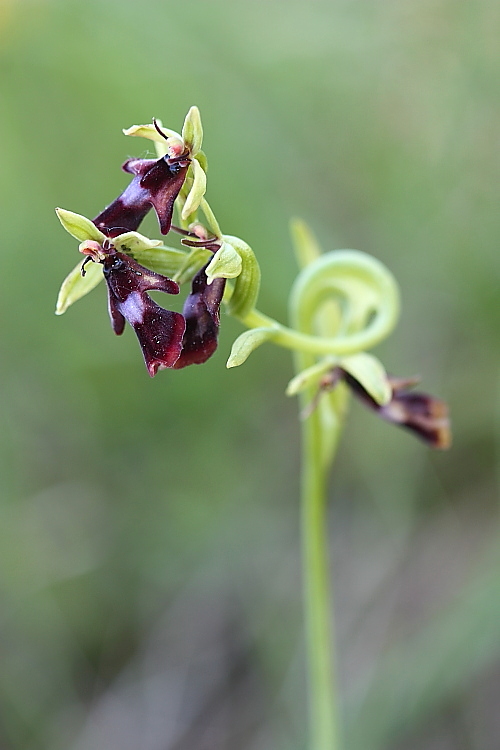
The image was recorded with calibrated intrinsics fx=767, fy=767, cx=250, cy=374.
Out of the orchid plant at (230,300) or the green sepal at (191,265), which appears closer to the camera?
the orchid plant at (230,300)

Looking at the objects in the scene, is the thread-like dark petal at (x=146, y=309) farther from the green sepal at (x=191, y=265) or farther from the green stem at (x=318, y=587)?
the green stem at (x=318, y=587)

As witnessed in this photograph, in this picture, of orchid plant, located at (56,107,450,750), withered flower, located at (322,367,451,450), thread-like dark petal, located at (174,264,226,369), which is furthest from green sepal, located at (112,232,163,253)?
withered flower, located at (322,367,451,450)

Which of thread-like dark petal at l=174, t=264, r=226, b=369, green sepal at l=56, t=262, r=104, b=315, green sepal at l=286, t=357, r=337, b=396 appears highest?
green sepal at l=56, t=262, r=104, b=315

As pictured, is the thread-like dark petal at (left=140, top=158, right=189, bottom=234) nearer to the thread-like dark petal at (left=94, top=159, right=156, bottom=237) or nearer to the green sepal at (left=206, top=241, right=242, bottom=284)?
the thread-like dark petal at (left=94, top=159, right=156, bottom=237)

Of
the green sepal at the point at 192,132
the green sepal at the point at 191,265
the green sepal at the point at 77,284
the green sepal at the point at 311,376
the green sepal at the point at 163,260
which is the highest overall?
the green sepal at the point at 192,132

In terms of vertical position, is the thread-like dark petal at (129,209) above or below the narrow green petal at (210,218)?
above

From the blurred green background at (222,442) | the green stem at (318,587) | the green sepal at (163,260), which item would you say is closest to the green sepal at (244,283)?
the green sepal at (163,260)

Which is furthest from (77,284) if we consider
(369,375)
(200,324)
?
(369,375)

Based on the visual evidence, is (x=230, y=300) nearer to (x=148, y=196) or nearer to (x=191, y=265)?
(x=191, y=265)

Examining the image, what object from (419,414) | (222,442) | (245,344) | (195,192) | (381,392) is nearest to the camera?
(195,192)
